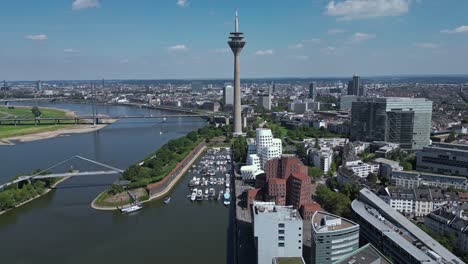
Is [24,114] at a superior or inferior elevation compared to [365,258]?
inferior

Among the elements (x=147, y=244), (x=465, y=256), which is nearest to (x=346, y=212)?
(x=465, y=256)

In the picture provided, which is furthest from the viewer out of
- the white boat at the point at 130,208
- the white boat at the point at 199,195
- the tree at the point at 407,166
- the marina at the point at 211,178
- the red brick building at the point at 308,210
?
the tree at the point at 407,166

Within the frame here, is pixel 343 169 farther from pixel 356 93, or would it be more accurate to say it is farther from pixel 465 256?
pixel 356 93

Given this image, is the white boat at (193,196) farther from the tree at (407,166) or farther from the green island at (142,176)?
the tree at (407,166)

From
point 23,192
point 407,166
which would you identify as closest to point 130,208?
point 23,192

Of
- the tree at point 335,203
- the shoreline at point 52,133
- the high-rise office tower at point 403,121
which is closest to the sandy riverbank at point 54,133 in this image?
the shoreline at point 52,133

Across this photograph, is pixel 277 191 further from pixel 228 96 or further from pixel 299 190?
pixel 228 96

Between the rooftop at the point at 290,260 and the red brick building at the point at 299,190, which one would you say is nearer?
the rooftop at the point at 290,260
